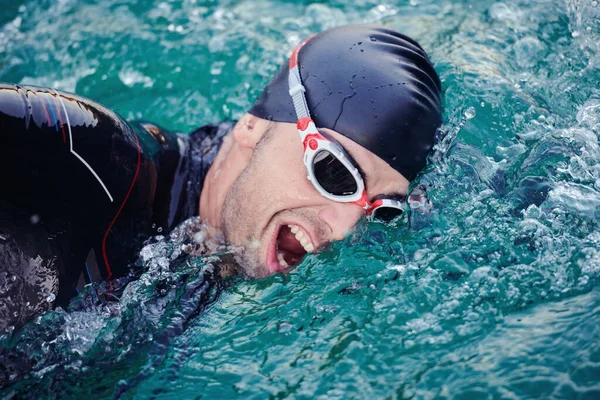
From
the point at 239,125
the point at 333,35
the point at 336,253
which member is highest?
the point at 333,35

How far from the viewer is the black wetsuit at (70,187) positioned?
95.3 inches

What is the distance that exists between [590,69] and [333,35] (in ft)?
6.48

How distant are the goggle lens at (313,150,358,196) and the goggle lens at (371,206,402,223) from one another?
0.56 feet

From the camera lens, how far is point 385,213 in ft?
10.3

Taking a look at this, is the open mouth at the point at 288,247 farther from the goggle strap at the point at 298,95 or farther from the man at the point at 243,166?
the goggle strap at the point at 298,95

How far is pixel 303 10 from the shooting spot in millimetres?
6059

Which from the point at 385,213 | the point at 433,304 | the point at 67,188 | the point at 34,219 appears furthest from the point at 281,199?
the point at 34,219

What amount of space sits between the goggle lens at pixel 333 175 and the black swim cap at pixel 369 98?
17 centimetres

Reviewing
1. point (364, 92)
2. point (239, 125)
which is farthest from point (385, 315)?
point (239, 125)

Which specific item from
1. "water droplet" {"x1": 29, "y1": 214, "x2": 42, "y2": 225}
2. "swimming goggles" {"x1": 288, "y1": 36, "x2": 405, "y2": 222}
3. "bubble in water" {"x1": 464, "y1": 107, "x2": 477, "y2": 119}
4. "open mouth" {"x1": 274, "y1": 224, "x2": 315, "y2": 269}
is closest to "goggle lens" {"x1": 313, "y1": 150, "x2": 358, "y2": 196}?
"swimming goggles" {"x1": 288, "y1": 36, "x2": 405, "y2": 222}

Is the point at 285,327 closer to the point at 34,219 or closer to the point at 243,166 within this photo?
the point at 243,166

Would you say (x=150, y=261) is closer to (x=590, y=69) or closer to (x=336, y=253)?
(x=336, y=253)

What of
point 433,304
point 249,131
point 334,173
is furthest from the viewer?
point 249,131

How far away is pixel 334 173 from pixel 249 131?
60 cm
